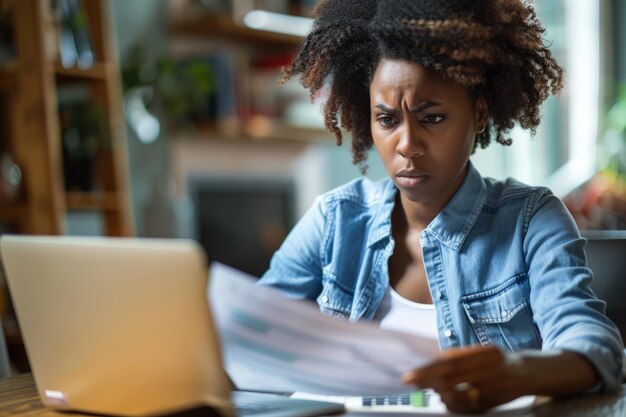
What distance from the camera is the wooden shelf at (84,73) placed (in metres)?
2.90

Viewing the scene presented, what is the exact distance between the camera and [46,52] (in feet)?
9.07

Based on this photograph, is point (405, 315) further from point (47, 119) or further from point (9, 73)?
point (9, 73)

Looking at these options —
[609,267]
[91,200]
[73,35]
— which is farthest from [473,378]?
[73,35]

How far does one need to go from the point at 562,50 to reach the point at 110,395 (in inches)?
196

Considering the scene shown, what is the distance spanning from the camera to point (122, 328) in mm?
839

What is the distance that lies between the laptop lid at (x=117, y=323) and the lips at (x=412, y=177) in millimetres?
463

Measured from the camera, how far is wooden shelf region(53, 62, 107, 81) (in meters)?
2.90

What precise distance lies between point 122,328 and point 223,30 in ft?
9.80

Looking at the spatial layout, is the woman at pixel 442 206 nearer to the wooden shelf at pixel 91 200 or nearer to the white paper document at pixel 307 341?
the white paper document at pixel 307 341

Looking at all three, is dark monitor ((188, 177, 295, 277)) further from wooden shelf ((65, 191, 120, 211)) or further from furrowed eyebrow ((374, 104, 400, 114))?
furrowed eyebrow ((374, 104, 400, 114))

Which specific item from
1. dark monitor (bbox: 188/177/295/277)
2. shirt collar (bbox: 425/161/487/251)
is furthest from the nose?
dark monitor (bbox: 188/177/295/277)

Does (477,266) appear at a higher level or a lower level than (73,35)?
lower

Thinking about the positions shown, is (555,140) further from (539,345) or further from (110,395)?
(110,395)

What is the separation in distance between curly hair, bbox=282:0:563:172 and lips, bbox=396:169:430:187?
0.13 meters
